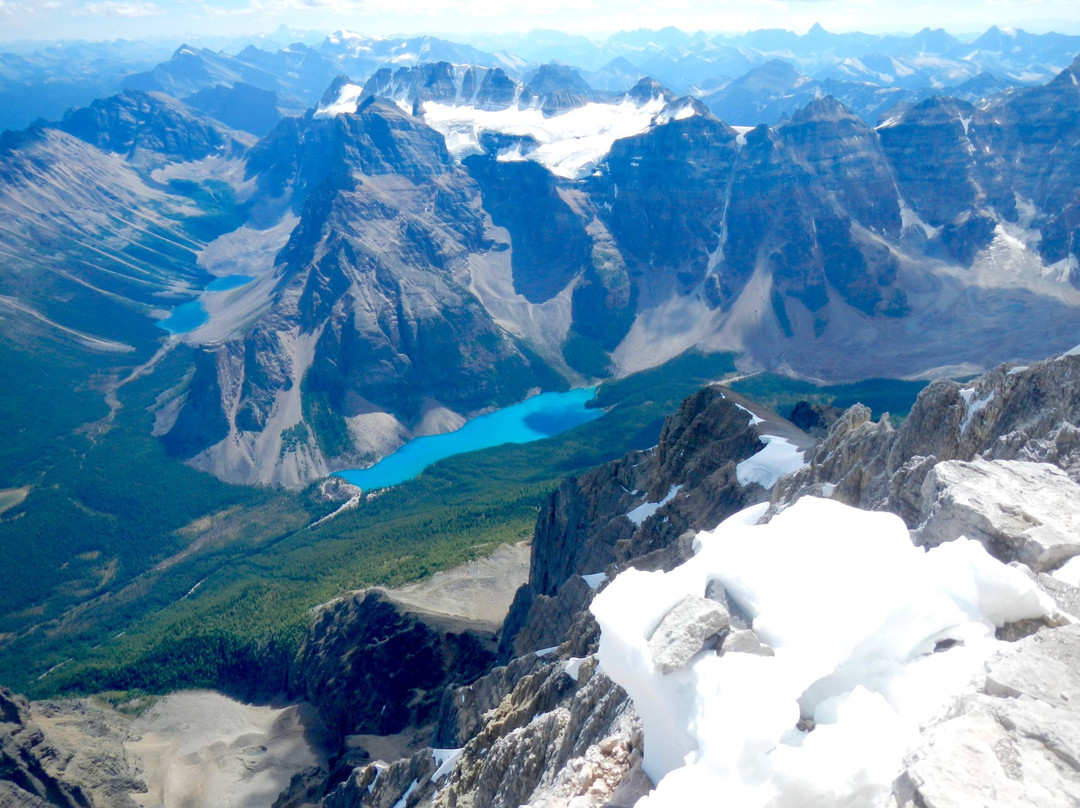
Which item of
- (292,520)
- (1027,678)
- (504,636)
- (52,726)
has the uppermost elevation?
(1027,678)

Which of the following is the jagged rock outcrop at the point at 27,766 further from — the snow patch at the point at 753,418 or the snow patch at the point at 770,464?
the snow patch at the point at 753,418

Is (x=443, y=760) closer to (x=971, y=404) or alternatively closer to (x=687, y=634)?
(x=687, y=634)

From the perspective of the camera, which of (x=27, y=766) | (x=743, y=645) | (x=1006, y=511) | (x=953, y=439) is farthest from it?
(x=27, y=766)

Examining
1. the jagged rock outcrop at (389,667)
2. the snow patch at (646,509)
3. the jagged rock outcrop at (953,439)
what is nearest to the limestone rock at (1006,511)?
the jagged rock outcrop at (953,439)

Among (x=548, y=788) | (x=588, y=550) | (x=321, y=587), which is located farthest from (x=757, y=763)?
(x=321, y=587)

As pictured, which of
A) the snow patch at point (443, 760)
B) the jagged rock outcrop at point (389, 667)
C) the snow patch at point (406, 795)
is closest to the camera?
the snow patch at point (443, 760)

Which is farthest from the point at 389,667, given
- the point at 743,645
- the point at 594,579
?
the point at 743,645

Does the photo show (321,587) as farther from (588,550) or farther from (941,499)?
(941,499)
